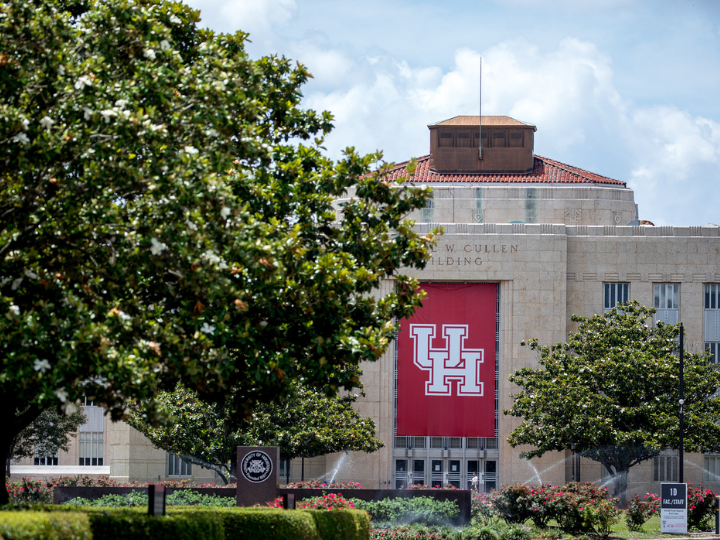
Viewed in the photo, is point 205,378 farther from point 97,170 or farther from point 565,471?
point 565,471

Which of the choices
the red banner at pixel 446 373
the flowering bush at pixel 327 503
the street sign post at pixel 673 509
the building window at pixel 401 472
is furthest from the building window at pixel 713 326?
the flowering bush at pixel 327 503

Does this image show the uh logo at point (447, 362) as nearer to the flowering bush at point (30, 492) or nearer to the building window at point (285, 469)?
the building window at point (285, 469)

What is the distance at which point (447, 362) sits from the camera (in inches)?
2153

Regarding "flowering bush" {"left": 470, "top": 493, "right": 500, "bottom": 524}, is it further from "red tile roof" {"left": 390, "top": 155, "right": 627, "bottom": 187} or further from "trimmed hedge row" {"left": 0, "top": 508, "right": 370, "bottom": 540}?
"red tile roof" {"left": 390, "top": 155, "right": 627, "bottom": 187}

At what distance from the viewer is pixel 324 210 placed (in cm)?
1666

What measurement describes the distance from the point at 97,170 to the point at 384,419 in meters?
43.1

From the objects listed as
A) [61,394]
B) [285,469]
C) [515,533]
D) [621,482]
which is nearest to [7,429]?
[61,394]

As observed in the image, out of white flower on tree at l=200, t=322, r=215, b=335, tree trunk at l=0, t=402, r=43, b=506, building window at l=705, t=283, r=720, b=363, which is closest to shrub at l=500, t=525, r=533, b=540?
tree trunk at l=0, t=402, r=43, b=506

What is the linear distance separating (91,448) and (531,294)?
2832 centimetres

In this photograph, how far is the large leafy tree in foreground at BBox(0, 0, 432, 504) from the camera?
12.7 metres

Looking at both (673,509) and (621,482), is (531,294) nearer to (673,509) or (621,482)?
(621,482)

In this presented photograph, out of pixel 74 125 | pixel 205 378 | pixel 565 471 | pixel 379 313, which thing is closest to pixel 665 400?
pixel 565 471

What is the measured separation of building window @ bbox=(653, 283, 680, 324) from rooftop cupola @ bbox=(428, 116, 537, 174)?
11985 mm

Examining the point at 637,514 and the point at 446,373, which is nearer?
the point at 637,514
